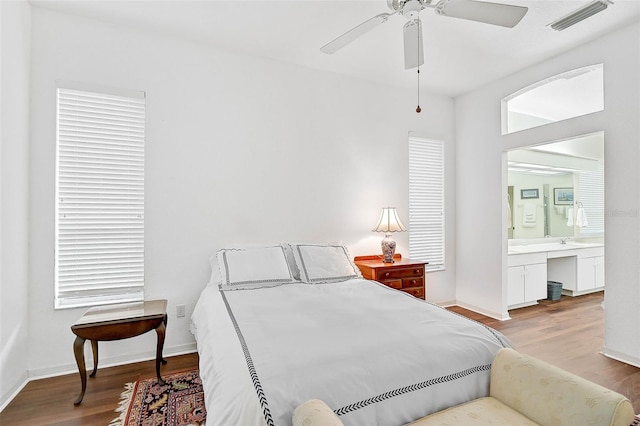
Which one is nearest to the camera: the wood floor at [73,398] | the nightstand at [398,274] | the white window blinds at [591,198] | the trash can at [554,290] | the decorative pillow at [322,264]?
the wood floor at [73,398]

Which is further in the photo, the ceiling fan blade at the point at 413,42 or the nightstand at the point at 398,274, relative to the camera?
the nightstand at the point at 398,274

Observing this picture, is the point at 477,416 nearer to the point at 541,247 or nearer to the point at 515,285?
the point at 515,285

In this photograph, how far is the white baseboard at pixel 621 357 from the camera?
287cm

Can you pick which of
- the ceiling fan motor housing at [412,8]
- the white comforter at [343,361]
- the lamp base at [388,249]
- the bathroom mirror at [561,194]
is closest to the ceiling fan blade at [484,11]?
the ceiling fan motor housing at [412,8]

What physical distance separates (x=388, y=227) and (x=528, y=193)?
366cm

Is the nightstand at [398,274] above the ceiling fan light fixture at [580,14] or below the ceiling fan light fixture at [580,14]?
below

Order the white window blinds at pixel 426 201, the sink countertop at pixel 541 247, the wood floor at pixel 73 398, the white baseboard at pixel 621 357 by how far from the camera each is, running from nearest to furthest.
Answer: the wood floor at pixel 73 398
the white baseboard at pixel 621 357
the white window blinds at pixel 426 201
the sink countertop at pixel 541 247

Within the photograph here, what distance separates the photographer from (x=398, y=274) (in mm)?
3672

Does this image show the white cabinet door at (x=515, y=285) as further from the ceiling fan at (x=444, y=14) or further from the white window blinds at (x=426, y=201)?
the ceiling fan at (x=444, y=14)

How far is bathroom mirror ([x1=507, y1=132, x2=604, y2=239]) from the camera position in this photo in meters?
5.71

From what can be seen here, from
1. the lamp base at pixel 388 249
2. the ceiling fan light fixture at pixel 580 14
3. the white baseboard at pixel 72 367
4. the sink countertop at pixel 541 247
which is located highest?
the ceiling fan light fixture at pixel 580 14

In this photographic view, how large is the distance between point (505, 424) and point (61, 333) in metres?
3.24

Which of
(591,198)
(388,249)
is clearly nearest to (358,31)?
(388,249)

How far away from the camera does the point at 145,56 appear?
302 centimetres
